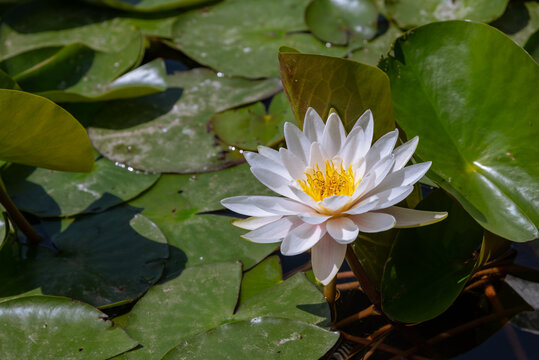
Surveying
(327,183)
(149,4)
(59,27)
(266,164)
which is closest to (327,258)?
(327,183)

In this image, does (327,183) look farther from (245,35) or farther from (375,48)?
(245,35)

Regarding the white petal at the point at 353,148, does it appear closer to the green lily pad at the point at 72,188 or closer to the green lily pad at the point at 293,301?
the green lily pad at the point at 293,301

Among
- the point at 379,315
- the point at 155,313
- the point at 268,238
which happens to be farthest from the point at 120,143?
the point at 379,315

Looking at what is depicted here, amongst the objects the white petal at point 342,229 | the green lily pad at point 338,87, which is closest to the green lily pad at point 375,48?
the green lily pad at point 338,87

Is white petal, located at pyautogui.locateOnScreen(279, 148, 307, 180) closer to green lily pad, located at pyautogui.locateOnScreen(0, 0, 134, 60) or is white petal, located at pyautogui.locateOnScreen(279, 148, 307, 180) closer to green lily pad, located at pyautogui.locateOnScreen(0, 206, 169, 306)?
green lily pad, located at pyautogui.locateOnScreen(0, 206, 169, 306)

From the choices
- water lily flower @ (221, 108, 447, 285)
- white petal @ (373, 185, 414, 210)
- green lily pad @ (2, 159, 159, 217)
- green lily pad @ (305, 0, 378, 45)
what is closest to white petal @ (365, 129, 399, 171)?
water lily flower @ (221, 108, 447, 285)

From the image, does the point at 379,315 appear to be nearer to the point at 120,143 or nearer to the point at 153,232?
the point at 153,232
